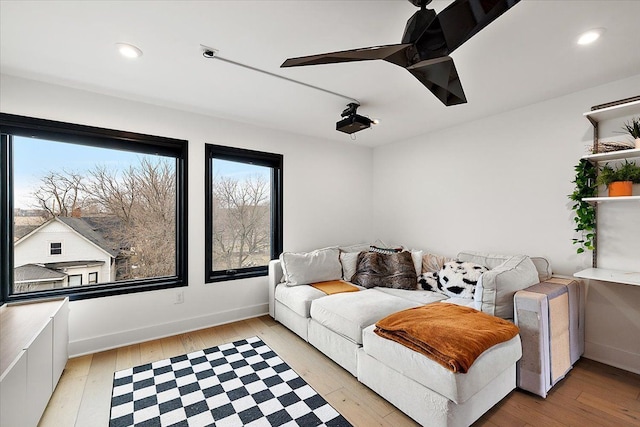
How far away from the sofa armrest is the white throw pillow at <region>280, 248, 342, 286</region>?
5.6 inches

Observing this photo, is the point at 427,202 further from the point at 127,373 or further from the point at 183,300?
the point at 127,373

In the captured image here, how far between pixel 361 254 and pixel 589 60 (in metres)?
2.71

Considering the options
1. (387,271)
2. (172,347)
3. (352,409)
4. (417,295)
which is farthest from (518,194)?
(172,347)

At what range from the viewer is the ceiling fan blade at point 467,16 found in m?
1.08

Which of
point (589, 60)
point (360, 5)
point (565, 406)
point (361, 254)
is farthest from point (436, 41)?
point (361, 254)

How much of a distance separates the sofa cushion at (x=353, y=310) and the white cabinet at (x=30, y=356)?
1952mm

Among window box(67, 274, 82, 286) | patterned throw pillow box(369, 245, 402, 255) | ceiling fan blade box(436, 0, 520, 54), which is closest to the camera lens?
ceiling fan blade box(436, 0, 520, 54)

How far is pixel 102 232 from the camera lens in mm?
2842

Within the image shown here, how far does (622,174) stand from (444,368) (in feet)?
7.23

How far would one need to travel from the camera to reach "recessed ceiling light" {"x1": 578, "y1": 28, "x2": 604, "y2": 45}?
1774mm

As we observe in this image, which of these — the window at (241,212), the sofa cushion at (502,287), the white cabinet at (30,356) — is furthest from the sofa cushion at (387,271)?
the white cabinet at (30,356)

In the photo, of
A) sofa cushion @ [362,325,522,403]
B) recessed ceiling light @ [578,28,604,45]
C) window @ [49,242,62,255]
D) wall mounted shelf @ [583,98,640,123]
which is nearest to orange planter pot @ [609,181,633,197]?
wall mounted shelf @ [583,98,640,123]

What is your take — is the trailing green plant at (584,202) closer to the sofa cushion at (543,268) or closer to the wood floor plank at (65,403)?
the sofa cushion at (543,268)

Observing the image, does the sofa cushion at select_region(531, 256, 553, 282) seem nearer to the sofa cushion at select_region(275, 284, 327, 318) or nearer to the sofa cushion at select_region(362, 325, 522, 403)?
the sofa cushion at select_region(362, 325, 522, 403)
